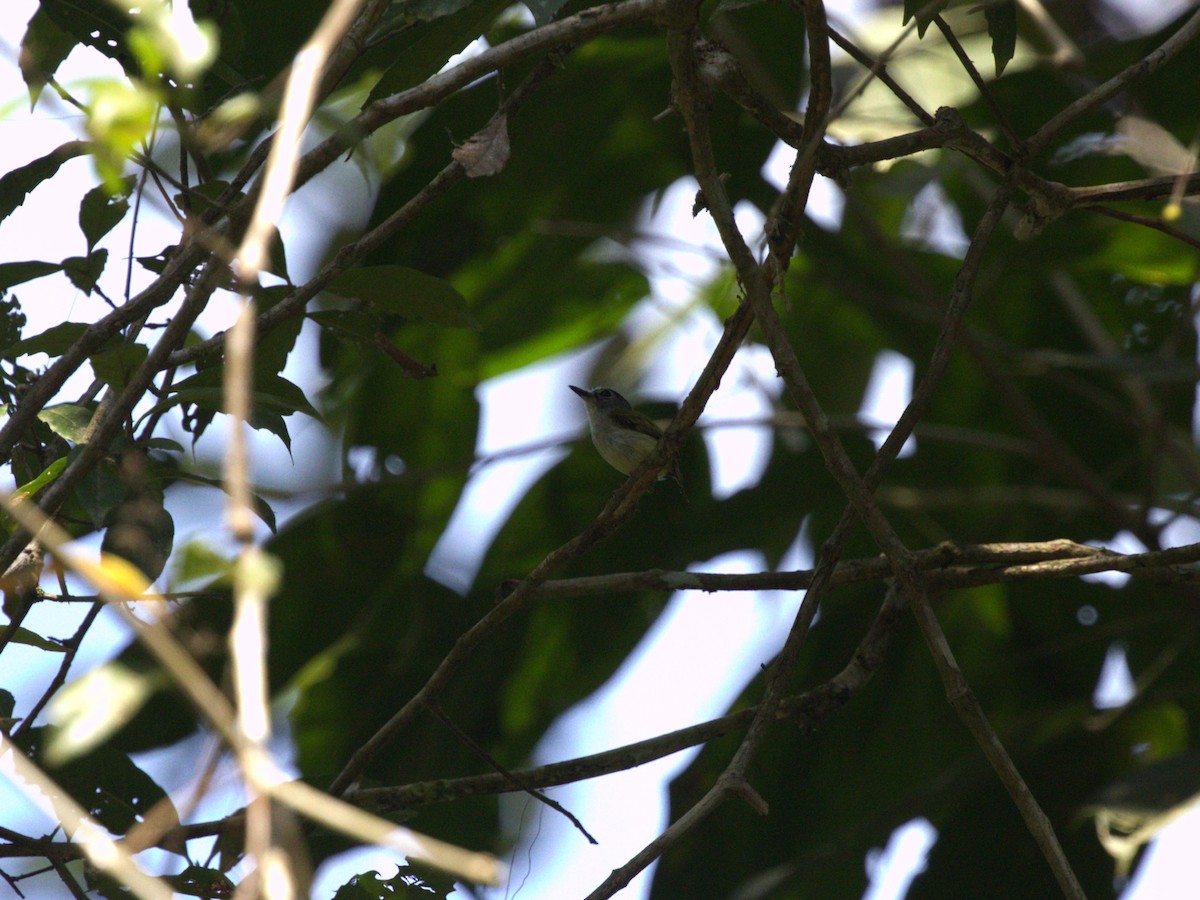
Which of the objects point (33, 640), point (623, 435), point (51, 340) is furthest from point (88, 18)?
point (623, 435)

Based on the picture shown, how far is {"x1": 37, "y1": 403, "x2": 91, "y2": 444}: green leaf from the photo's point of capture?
263cm

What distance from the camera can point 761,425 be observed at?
5.20 metres

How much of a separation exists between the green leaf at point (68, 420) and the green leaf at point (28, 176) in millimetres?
553

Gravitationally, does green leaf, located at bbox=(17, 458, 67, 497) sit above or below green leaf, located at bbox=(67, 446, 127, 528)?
above

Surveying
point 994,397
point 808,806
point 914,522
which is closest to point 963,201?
point 994,397

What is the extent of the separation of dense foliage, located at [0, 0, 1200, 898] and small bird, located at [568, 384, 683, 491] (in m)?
0.23

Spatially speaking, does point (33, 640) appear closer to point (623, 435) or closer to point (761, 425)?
point (761, 425)

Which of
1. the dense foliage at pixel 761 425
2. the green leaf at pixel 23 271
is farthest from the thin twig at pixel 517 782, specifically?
the green leaf at pixel 23 271

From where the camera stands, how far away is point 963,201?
6566 millimetres

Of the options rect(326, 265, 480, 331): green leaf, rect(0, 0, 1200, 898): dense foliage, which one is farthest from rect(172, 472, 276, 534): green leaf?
rect(326, 265, 480, 331): green leaf

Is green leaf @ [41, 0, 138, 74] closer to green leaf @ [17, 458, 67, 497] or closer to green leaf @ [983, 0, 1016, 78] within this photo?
green leaf @ [17, 458, 67, 497]

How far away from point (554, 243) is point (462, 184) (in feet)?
2.15

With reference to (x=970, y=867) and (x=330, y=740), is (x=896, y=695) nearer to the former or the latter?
(x=970, y=867)

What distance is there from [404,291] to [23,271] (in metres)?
1.02
